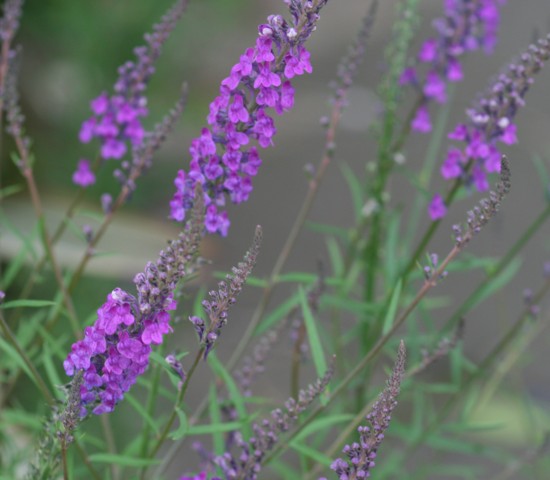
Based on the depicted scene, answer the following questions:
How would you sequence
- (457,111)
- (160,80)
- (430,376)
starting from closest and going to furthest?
1. (430,376)
2. (160,80)
3. (457,111)

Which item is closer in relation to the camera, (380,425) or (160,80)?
(380,425)

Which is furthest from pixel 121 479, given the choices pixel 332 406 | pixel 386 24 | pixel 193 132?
pixel 386 24

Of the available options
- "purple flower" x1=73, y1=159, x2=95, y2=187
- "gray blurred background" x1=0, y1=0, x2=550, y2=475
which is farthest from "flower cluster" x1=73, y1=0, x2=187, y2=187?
"gray blurred background" x1=0, y1=0, x2=550, y2=475

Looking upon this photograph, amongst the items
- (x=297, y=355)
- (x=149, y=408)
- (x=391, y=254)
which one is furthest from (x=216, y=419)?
(x=391, y=254)

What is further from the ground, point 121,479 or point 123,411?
point 121,479

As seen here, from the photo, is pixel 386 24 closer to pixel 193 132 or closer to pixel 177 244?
pixel 193 132

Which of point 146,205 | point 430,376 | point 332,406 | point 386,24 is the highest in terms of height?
point 386,24

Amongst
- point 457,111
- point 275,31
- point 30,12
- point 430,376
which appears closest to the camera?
point 275,31

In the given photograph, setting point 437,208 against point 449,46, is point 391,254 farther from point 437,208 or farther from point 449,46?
point 449,46

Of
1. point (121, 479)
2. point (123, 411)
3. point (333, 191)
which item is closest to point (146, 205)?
point (333, 191)
